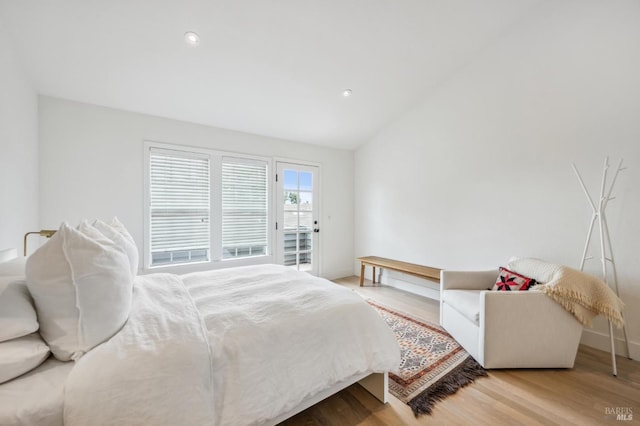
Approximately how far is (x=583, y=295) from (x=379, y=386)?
1.61 m

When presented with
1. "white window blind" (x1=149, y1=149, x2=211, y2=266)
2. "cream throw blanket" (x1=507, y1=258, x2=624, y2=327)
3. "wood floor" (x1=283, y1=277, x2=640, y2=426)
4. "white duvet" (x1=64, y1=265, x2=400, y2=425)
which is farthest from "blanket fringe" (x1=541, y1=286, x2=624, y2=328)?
"white window blind" (x1=149, y1=149, x2=211, y2=266)

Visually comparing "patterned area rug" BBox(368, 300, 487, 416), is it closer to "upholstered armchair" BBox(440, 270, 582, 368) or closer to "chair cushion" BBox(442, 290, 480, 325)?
"upholstered armchair" BBox(440, 270, 582, 368)

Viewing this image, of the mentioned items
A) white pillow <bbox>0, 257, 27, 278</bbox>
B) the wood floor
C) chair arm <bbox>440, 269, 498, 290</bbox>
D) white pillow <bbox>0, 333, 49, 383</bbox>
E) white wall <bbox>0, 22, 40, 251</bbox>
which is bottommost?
the wood floor

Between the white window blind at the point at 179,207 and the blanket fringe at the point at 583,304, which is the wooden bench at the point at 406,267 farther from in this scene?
the white window blind at the point at 179,207

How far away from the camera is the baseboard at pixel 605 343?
2036 mm

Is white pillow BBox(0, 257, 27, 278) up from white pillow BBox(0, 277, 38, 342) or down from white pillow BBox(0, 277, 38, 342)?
up

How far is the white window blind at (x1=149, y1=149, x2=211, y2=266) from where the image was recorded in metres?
3.08

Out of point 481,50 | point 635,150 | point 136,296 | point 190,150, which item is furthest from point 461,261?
point 190,150

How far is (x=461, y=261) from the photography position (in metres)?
3.18

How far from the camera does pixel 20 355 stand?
0.87 m

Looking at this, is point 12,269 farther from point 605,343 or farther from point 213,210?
point 605,343

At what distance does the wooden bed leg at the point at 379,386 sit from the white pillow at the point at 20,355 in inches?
65.2

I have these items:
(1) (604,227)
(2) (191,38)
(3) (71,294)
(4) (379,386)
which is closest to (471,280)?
(1) (604,227)

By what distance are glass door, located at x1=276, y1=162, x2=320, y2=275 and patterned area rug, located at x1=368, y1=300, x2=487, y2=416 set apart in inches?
80.5
